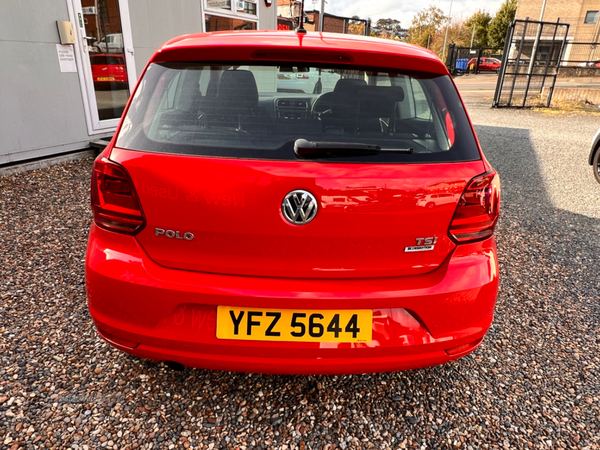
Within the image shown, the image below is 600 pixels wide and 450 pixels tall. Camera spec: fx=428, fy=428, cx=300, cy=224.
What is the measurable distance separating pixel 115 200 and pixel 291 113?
80 cm

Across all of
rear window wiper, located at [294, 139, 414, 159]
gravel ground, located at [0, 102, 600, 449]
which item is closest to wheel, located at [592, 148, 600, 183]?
gravel ground, located at [0, 102, 600, 449]

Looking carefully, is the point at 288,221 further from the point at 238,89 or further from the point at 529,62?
the point at 529,62

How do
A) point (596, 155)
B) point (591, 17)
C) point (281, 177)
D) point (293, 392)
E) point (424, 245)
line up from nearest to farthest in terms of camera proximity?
point (281, 177) → point (424, 245) → point (293, 392) → point (596, 155) → point (591, 17)

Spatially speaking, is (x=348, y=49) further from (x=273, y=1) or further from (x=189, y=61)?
(x=273, y=1)

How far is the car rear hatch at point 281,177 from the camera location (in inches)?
62.2

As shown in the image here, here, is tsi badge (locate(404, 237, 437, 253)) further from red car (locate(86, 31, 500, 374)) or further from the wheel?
the wheel

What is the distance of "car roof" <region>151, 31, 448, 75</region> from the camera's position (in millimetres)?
1735

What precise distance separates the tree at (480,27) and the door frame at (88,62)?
63.6 m

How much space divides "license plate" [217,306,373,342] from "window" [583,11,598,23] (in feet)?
168

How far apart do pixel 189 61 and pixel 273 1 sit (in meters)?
9.97

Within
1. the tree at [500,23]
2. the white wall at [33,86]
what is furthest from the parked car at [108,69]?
the tree at [500,23]

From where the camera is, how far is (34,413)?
1.96 m

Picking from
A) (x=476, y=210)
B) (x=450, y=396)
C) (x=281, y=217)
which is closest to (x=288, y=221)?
(x=281, y=217)

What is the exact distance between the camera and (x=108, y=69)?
266 inches
